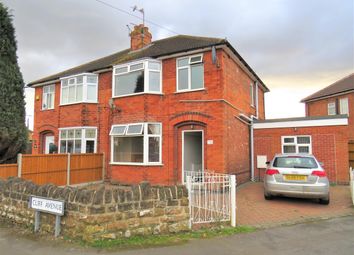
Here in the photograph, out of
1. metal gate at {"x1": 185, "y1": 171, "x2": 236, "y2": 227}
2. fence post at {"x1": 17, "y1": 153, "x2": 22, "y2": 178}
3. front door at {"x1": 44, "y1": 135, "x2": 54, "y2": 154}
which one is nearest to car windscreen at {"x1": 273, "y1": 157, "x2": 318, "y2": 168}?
metal gate at {"x1": 185, "y1": 171, "x2": 236, "y2": 227}

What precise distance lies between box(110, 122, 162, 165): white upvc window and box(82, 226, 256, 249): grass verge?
685cm

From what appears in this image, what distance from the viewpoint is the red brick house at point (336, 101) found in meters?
23.0

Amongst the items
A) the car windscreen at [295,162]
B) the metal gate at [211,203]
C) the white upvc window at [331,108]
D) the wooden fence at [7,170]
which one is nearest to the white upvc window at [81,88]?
the wooden fence at [7,170]

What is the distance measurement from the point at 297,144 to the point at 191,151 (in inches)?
215

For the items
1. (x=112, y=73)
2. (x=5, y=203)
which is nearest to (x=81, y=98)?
(x=112, y=73)

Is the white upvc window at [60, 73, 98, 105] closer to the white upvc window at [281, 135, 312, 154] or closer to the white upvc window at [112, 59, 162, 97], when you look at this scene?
the white upvc window at [112, 59, 162, 97]

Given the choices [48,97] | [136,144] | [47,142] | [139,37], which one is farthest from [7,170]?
[139,37]

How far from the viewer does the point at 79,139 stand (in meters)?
15.4

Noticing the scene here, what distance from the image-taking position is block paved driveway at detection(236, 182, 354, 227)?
23.5 ft

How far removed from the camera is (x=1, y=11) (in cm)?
955

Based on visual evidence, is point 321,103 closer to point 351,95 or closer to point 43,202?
point 351,95

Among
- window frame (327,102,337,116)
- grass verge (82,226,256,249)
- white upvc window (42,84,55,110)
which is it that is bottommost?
grass verge (82,226,256,249)

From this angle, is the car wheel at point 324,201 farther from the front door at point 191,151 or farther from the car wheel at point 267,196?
the front door at point 191,151

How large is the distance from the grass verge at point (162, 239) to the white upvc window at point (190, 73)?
726 cm
